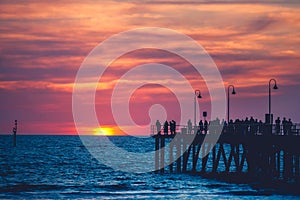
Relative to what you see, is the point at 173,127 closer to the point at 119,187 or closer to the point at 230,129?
the point at 230,129

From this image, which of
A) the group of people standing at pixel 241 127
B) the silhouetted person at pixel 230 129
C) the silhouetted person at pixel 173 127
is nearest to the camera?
the group of people standing at pixel 241 127

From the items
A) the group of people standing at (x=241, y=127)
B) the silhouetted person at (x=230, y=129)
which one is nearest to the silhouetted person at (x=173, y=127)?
the group of people standing at (x=241, y=127)

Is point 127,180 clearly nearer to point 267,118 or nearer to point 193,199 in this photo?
point 267,118

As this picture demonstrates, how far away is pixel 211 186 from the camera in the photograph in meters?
56.1

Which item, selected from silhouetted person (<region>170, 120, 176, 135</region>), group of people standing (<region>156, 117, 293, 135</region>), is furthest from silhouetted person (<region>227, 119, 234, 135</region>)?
silhouetted person (<region>170, 120, 176, 135</region>)

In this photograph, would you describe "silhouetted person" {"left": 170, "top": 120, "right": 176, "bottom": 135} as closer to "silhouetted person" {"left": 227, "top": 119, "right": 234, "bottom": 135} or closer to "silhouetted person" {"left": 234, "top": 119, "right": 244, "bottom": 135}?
"silhouetted person" {"left": 227, "top": 119, "right": 234, "bottom": 135}

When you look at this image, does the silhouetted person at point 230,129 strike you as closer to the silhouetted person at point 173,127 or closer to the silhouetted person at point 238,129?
the silhouetted person at point 238,129

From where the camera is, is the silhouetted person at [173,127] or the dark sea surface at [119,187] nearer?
the dark sea surface at [119,187]

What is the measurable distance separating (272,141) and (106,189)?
12803 mm

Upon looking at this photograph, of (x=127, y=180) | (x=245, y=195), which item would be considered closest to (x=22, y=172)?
(x=127, y=180)

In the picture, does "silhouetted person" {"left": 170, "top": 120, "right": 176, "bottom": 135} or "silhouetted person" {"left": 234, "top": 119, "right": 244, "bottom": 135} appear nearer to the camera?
"silhouetted person" {"left": 234, "top": 119, "right": 244, "bottom": 135}

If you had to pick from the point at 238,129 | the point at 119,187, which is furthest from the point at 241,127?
the point at 119,187

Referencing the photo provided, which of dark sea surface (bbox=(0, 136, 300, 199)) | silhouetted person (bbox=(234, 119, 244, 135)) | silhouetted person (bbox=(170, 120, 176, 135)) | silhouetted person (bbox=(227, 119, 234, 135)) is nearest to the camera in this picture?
dark sea surface (bbox=(0, 136, 300, 199))

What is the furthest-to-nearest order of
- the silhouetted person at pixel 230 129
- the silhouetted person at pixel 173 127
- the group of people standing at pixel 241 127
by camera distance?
the silhouetted person at pixel 173 127 < the silhouetted person at pixel 230 129 < the group of people standing at pixel 241 127
